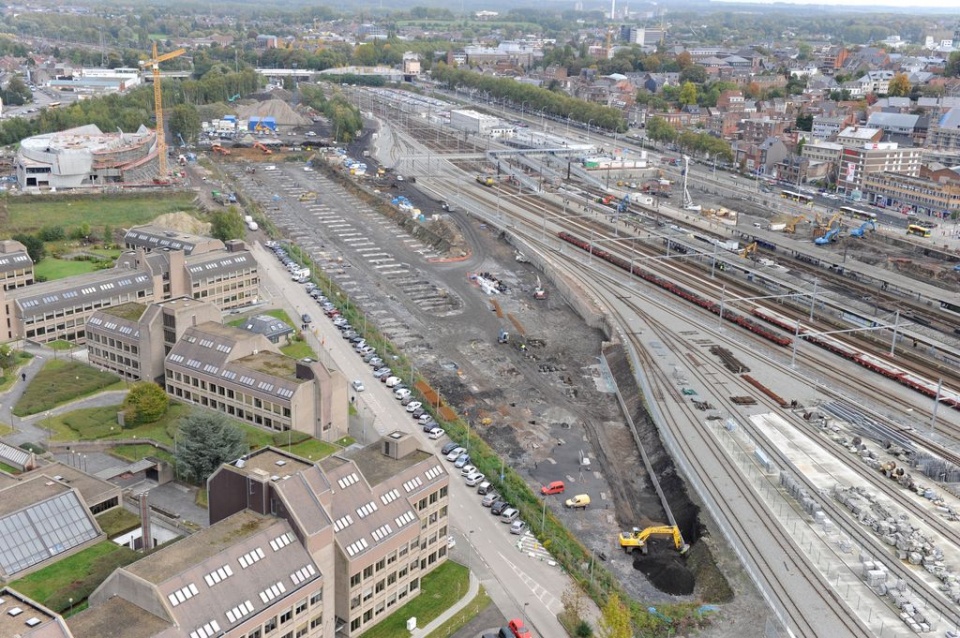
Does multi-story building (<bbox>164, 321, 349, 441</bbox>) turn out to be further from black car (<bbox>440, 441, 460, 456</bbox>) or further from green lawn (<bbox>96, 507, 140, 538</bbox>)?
green lawn (<bbox>96, 507, 140, 538</bbox>)

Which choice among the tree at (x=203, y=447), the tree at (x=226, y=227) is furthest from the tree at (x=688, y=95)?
the tree at (x=203, y=447)

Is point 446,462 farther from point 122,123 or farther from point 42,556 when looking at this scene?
point 122,123

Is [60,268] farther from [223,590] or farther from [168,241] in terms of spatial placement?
[223,590]

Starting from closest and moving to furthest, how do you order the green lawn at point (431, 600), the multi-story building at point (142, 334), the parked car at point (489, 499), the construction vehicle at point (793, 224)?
the green lawn at point (431, 600) → the parked car at point (489, 499) → the multi-story building at point (142, 334) → the construction vehicle at point (793, 224)

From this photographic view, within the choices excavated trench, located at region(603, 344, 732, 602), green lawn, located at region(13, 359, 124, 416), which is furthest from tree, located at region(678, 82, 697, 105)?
green lawn, located at region(13, 359, 124, 416)

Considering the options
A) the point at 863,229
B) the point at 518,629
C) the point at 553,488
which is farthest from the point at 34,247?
the point at 863,229

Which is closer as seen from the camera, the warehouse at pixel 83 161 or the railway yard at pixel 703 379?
the railway yard at pixel 703 379

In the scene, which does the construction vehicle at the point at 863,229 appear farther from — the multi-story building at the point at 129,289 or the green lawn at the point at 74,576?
the green lawn at the point at 74,576

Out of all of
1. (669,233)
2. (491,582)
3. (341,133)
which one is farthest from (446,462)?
(341,133)
